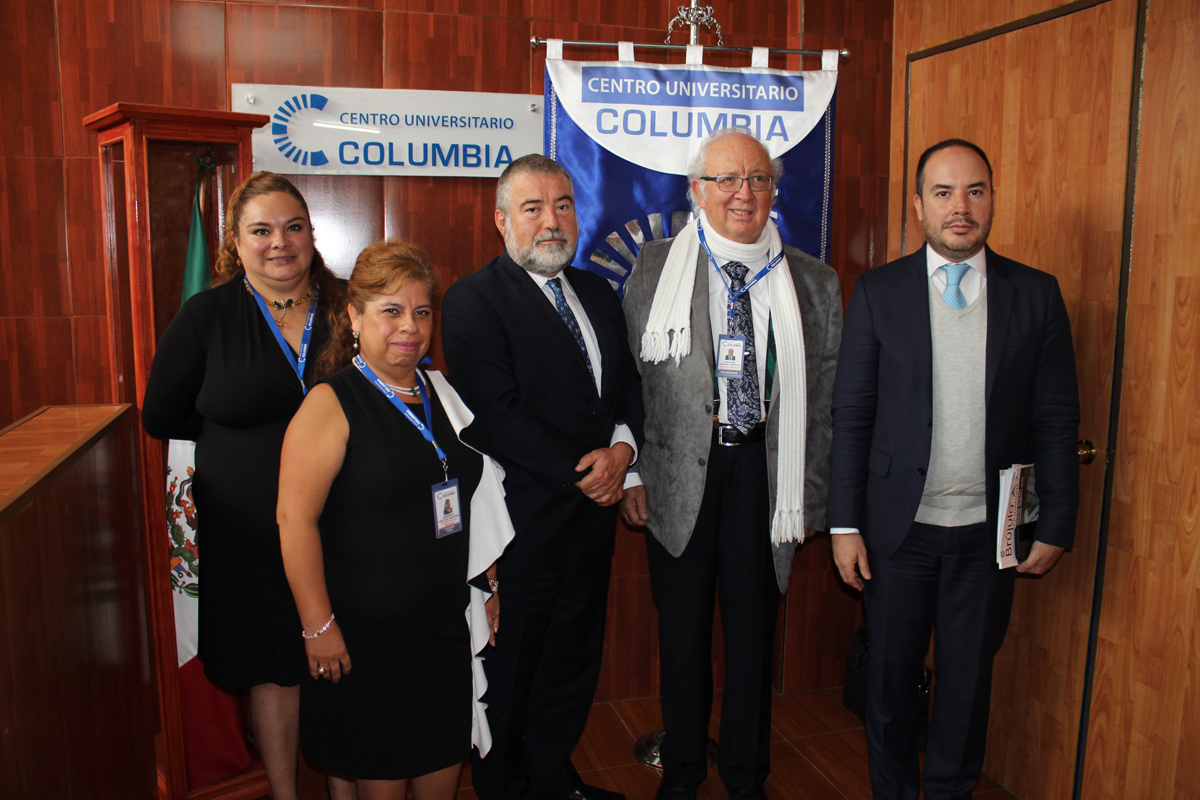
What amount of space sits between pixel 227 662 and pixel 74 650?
63cm

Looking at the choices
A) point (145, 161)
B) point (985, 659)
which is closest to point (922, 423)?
point (985, 659)

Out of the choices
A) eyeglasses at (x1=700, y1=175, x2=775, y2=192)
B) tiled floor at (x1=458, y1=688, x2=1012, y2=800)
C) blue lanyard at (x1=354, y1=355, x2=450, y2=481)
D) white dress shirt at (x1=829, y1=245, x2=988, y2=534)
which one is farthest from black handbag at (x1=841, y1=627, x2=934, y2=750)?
blue lanyard at (x1=354, y1=355, x2=450, y2=481)

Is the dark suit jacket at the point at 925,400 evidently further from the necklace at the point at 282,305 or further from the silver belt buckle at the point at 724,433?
the necklace at the point at 282,305

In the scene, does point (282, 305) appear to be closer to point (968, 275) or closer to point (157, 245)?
point (157, 245)

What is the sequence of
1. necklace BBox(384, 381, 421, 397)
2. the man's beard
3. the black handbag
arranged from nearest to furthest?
necklace BBox(384, 381, 421, 397) < the man's beard < the black handbag

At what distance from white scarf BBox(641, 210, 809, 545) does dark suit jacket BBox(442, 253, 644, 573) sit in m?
0.17

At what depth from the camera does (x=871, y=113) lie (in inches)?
132

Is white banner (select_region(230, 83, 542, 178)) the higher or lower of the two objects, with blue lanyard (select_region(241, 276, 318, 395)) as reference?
higher

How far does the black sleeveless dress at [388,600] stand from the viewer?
73.1 inches

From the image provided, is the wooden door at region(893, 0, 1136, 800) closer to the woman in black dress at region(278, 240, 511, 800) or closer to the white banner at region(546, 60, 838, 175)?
the white banner at region(546, 60, 838, 175)

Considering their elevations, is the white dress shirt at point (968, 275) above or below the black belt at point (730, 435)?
above

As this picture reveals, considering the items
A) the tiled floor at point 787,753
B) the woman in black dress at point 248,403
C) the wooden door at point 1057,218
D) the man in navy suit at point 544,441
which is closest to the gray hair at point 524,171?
the man in navy suit at point 544,441

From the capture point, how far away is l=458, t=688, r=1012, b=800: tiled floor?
9.18ft

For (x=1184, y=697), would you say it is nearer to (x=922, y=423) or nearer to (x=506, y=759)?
(x=922, y=423)
